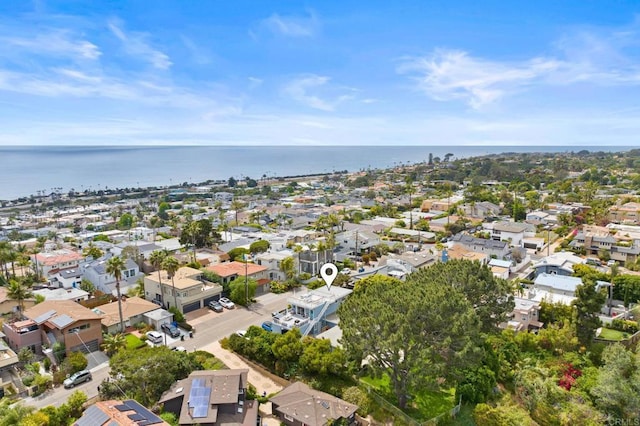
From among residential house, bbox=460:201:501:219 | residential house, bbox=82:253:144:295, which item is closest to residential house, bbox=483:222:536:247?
residential house, bbox=460:201:501:219

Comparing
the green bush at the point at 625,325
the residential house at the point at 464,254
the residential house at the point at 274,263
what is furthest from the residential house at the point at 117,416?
the residential house at the point at 464,254

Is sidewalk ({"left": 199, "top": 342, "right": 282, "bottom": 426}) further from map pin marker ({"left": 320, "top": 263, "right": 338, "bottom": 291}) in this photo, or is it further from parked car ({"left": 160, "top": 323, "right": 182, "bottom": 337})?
map pin marker ({"left": 320, "top": 263, "right": 338, "bottom": 291})

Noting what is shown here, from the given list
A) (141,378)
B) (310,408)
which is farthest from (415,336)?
(141,378)

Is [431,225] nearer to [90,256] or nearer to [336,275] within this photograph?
[336,275]

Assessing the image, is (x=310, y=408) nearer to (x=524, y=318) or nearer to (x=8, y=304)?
(x=524, y=318)

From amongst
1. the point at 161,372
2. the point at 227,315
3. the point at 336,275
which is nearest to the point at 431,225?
the point at 336,275
